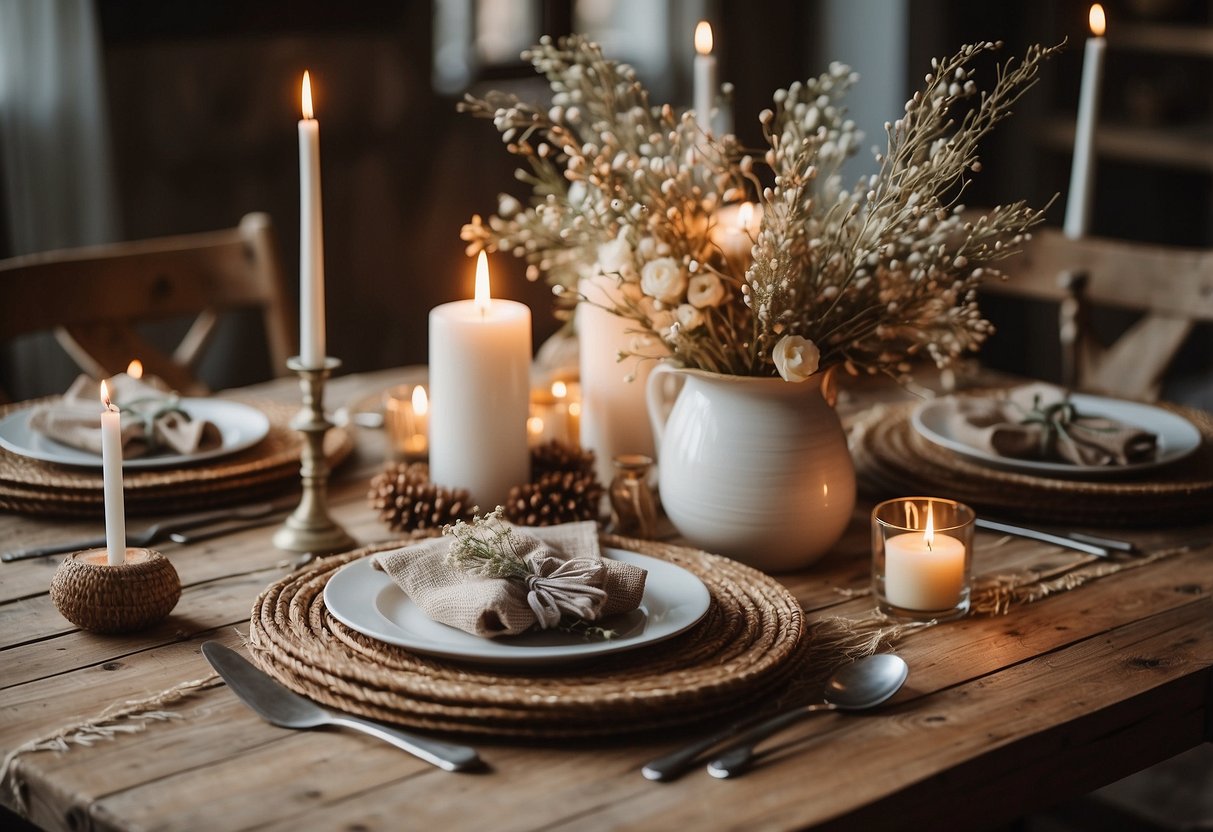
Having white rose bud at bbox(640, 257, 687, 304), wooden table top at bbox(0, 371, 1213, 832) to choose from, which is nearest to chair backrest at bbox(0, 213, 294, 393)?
wooden table top at bbox(0, 371, 1213, 832)

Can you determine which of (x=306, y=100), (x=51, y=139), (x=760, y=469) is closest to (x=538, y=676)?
(x=760, y=469)

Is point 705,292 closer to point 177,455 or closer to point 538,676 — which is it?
point 538,676

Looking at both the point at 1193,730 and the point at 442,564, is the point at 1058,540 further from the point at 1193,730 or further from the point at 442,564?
the point at 442,564

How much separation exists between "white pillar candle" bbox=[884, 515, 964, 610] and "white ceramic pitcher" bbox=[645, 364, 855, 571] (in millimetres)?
108

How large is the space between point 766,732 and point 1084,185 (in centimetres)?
94

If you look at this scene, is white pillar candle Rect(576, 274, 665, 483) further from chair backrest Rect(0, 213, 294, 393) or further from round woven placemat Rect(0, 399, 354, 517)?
chair backrest Rect(0, 213, 294, 393)

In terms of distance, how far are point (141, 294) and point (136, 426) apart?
0.60 m

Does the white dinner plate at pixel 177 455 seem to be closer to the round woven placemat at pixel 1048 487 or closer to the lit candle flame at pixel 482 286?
the lit candle flame at pixel 482 286

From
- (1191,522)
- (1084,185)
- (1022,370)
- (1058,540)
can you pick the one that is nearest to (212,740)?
(1058,540)

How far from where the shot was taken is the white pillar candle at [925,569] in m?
1.10

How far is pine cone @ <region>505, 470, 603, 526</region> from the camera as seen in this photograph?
128 cm

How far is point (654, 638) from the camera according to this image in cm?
96

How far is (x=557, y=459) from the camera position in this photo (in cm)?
134

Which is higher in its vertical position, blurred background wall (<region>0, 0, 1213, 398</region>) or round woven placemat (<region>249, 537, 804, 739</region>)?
blurred background wall (<region>0, 0, 1213, 398</region>)
